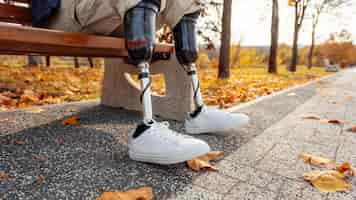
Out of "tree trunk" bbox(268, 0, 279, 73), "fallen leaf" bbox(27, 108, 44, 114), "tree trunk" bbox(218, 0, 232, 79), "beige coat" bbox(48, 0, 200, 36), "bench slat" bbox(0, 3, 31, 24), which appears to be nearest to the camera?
"beige coat" bbox(48, 0, 200, 36)

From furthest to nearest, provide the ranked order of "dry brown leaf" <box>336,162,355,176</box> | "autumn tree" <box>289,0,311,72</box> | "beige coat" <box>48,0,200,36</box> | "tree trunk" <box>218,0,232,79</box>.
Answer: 1. "autumn tree" <box>289,0,311,72</box>
2. "tree trunk" <box>218,0,232,79</box>
3. "beige coat" <box>48,0,200,36</box>
4. "dry brown leaf" <box>336,162,355,176</box>

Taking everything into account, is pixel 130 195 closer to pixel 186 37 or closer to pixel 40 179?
pixel 40 179

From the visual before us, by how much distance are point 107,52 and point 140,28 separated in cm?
45

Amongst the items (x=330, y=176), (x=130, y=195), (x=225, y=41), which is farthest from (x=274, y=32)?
(x=130, y=195)

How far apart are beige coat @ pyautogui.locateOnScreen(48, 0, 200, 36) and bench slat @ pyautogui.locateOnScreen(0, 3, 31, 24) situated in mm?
357

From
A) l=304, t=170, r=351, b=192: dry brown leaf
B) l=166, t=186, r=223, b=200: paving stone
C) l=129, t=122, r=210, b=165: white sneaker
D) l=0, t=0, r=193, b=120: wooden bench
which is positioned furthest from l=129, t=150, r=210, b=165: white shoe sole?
l=0, t=0, r=193, b=120: wooden bench

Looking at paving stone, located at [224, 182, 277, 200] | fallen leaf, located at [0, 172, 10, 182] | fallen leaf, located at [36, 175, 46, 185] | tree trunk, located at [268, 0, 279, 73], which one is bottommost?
paving stone, located at [224, 182, 277, 200]

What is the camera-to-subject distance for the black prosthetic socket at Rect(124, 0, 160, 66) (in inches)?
39.1

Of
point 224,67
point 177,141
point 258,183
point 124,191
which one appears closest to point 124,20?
point 177,141

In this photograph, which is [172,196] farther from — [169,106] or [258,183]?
[169,106]

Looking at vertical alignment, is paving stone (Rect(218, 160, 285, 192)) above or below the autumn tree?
below

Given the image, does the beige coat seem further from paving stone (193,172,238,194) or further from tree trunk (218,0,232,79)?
tree trunk (218,0,232,79)

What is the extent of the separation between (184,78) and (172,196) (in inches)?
36.1

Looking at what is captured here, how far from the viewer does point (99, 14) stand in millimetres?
1136
